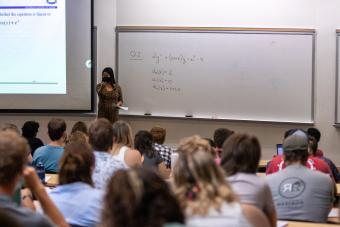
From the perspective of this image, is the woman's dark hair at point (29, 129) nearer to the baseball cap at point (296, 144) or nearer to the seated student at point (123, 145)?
the seated student at point (123, 145)

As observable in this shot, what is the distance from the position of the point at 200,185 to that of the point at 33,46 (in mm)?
6260

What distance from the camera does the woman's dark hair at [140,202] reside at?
1382 millimetres

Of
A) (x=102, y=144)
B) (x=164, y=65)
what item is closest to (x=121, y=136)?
(x=102, y=144)

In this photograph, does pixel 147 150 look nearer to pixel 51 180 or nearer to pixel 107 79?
pixel 51 180

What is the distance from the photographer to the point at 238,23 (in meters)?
7.25

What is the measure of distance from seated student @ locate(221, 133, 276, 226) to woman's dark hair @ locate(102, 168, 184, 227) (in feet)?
3.89

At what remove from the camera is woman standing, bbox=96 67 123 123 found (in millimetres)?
7352

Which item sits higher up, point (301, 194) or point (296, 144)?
point (296, 144)

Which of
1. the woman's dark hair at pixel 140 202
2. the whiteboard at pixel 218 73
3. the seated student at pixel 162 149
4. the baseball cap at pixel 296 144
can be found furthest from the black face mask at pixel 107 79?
the woman's dark hair at pixel 140 202

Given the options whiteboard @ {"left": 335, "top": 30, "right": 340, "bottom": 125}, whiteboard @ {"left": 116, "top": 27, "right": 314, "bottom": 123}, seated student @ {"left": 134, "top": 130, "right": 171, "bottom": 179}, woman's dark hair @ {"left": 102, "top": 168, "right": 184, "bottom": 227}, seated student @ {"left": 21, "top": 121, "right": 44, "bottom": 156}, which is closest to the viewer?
woman's dark hair @ {"left": 102, "top": 168, "right": 184, "bottom": 227}

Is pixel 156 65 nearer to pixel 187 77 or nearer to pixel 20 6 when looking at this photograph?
pixel 187 77

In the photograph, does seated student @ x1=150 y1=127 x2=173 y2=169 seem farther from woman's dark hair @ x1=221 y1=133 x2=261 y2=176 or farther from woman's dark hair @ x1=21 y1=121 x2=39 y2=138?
woman's dark hair @ x1=221 y1=133 x2=261 y2=176

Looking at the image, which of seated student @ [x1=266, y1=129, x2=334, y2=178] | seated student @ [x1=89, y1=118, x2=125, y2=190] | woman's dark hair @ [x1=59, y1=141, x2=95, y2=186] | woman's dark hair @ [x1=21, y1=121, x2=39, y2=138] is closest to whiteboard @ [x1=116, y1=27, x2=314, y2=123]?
woman's dark hair @ [x1=21, y1=121, x2=39, y2=138]

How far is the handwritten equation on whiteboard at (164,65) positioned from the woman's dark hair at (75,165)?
4867mm
